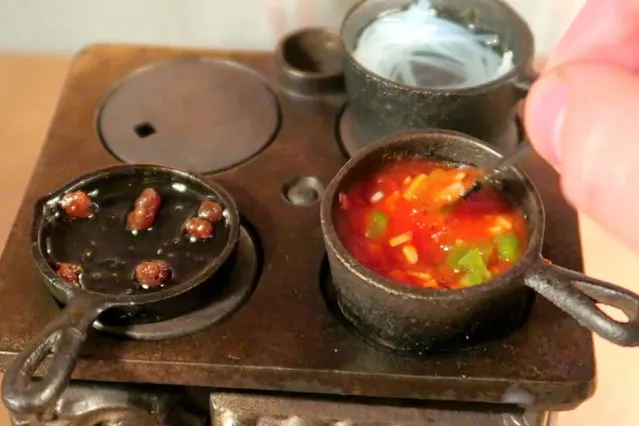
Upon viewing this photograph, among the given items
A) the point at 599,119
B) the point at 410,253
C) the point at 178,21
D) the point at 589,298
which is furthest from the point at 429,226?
the point at 178,21

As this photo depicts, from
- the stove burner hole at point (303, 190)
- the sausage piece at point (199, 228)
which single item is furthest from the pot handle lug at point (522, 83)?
the sausage piece at point (199, 228)

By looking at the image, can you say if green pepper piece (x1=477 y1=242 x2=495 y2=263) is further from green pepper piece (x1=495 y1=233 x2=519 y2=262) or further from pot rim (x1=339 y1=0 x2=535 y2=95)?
pot rim (x1=339 y1=0 x2=535 y2=95)

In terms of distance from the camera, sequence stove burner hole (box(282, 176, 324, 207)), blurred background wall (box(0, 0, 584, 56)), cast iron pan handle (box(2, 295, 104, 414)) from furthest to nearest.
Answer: blurred background wall (box(0, 0, 584, 56)), stove burner hole (box(282, 176, 324, 207)), cast iron pan handle (box(2, 295, 104, 414))

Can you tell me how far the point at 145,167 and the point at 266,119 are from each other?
0.54 ft

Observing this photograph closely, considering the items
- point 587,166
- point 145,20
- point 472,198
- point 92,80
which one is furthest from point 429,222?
point 145,20

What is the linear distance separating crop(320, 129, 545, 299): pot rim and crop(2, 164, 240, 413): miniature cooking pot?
0.09 m

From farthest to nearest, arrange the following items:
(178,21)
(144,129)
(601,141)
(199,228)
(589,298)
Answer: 1. (178,21)
2. (144,129)
3. (199,228)
4. (589,298)
5. (601,141)

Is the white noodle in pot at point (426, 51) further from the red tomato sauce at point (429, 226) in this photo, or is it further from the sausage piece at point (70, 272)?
the sausage piece at point (70, 272)

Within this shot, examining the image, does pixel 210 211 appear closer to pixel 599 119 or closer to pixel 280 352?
pixel 280 352

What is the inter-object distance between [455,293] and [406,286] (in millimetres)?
37

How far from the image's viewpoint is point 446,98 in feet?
2.59

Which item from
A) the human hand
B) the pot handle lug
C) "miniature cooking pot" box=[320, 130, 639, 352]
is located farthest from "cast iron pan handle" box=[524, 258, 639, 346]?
the pot handle lug

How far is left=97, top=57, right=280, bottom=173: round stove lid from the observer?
2.90 ft

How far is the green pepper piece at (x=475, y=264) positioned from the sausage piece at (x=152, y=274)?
9.8 inches
